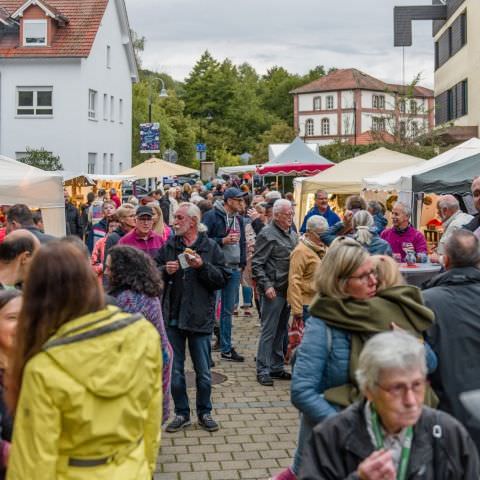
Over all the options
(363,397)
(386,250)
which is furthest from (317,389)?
(386,250)

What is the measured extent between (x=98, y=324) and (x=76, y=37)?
39.2 meters

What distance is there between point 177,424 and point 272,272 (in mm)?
2261

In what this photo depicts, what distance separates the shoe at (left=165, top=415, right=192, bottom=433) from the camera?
289 inches

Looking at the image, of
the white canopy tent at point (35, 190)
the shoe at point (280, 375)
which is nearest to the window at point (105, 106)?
the white canopy tent at point (35, 190)

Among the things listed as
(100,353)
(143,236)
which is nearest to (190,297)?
(143,236)

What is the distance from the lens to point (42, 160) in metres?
37.3

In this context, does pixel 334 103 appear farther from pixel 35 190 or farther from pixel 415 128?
pixel 35 190

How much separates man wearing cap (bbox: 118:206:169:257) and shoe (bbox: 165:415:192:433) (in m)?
1.53

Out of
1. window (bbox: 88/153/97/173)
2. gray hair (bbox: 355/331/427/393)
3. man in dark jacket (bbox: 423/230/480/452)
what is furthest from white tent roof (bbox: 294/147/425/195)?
window (bbox: 88/153/97/173)

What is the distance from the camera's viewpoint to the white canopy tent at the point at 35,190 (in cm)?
1050

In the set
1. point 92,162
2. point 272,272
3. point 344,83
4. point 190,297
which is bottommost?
point 190,297

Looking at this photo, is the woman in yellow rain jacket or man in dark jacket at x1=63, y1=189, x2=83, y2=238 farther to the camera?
man in dark jacket at x1=63, y1=189, x2=83, y2=238

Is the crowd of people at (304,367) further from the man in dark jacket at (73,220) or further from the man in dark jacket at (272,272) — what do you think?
the man in dark jacket at (73,220)

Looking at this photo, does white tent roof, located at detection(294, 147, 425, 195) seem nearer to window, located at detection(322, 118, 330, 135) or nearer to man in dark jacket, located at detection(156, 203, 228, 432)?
man in dark jacket, located at detection(156, 203, 228, 432)
